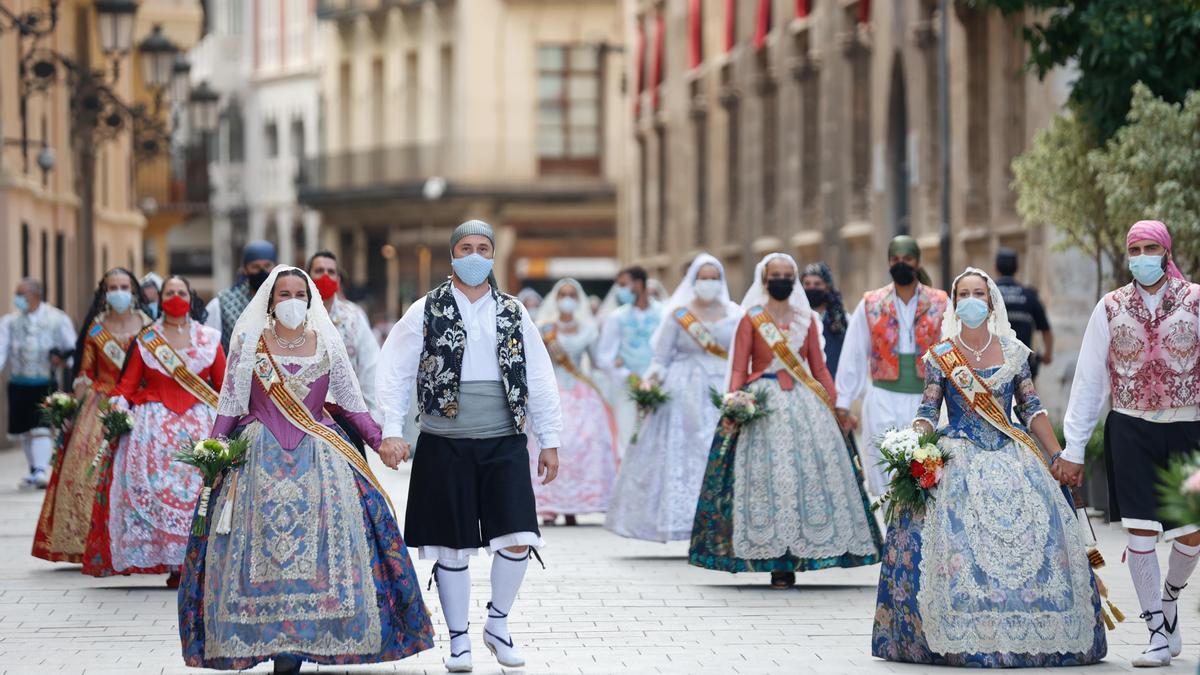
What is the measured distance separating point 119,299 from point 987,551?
6.16 meters

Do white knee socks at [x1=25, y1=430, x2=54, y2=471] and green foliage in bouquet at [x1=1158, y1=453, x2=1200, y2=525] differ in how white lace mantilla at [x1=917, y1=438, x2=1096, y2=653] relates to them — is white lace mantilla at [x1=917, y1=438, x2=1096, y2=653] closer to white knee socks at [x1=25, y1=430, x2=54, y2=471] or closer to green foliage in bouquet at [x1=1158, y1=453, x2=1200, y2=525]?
green foliage in bouquet at [x1=1158, y1=453, x2=1200, y2=525]

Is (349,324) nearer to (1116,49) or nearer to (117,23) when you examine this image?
(1116,49)

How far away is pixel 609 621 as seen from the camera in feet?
37.0

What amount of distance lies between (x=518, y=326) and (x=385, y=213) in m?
47.0

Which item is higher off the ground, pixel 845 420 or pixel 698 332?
pixel 698 332

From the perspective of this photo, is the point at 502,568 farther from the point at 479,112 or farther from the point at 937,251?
the point at 479,112

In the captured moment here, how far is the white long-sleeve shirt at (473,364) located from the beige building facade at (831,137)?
828cm

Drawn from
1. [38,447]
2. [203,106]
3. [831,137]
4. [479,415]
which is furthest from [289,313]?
[831,137]

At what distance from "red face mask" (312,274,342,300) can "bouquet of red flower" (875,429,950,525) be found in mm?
4395

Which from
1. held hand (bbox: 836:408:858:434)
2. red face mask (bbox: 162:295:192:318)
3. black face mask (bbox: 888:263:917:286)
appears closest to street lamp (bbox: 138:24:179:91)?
red face mask (bbox: 162:295:192:318)

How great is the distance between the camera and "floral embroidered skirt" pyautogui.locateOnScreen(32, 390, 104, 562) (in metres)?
13.6

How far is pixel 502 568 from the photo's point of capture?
972cm

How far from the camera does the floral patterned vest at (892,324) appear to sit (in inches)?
511

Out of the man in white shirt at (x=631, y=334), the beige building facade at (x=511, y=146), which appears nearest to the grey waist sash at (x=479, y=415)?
the man in white shirt at (x=631, y=334)
